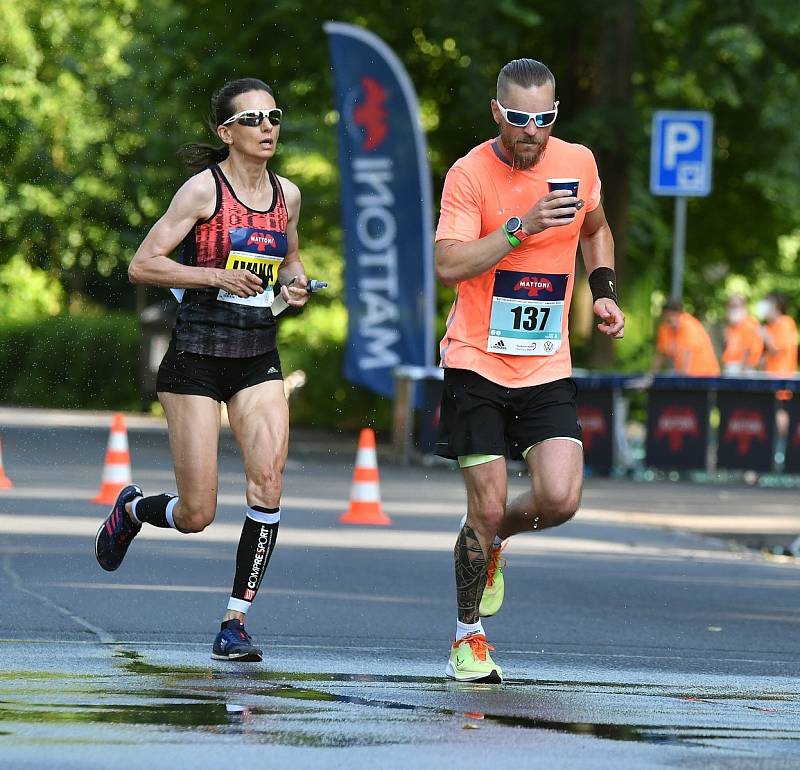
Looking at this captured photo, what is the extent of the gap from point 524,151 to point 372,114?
15.0 meters

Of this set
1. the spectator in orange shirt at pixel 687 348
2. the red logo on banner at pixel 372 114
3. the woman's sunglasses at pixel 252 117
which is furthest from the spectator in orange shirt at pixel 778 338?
the woman's sunglasses at pixel 252 117

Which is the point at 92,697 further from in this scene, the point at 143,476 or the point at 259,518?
the point at 143,476

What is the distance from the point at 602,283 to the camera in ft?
23.9

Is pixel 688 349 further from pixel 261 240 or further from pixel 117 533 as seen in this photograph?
pixel 261 240

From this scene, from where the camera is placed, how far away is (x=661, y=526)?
14.9 meters

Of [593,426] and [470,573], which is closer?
[470,573]

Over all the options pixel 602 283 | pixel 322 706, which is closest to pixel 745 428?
pixel 602 283

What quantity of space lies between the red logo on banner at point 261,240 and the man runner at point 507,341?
759mm

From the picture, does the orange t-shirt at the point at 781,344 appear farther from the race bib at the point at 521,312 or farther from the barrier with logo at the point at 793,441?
the race bib at the point at 521,312

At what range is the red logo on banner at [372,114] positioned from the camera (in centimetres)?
2148

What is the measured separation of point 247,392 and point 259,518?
466mm

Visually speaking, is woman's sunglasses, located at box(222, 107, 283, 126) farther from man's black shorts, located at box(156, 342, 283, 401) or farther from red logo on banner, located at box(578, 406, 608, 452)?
red logo on banner, located at box(578, 406, 608, 452)

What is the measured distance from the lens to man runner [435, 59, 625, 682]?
6.78 metres

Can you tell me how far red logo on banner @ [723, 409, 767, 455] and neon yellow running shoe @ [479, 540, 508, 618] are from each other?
12.9 meters
